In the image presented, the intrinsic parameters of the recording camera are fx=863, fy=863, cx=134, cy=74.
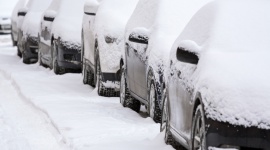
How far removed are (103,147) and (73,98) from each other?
5202 millimetres

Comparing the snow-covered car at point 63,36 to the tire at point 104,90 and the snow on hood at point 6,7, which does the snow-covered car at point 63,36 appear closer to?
the tire at point 104,90

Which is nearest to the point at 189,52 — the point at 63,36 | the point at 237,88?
the point at 237,88

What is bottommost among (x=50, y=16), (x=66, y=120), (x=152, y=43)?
(x=66, y=120)

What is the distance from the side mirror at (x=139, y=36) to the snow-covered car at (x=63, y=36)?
6.38 metres

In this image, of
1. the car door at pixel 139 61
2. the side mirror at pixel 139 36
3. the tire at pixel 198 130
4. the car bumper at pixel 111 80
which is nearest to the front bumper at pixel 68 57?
the car bumper at pixel 111 80

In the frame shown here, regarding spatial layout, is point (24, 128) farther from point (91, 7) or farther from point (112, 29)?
point (91, 7)

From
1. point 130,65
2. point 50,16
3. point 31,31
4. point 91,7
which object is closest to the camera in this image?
point 130,65

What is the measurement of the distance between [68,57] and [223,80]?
35.9 ft

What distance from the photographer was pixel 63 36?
58.1 feet

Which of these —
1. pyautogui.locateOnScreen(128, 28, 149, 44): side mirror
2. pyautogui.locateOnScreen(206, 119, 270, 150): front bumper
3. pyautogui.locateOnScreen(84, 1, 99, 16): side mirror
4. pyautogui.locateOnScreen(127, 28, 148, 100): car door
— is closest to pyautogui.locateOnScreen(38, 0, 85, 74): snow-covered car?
pyautogui.locateOnScreen(84, 1, 99, 16): side mirror

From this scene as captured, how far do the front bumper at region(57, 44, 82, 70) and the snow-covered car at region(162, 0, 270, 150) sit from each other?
343 inches

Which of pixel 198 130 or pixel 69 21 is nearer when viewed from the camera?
pixel 198 130

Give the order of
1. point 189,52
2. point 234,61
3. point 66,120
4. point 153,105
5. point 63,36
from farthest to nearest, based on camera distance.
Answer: point 63,36
point 66,120
point 153,105
point 189,52
point 234,61

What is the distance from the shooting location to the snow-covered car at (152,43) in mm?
10844
